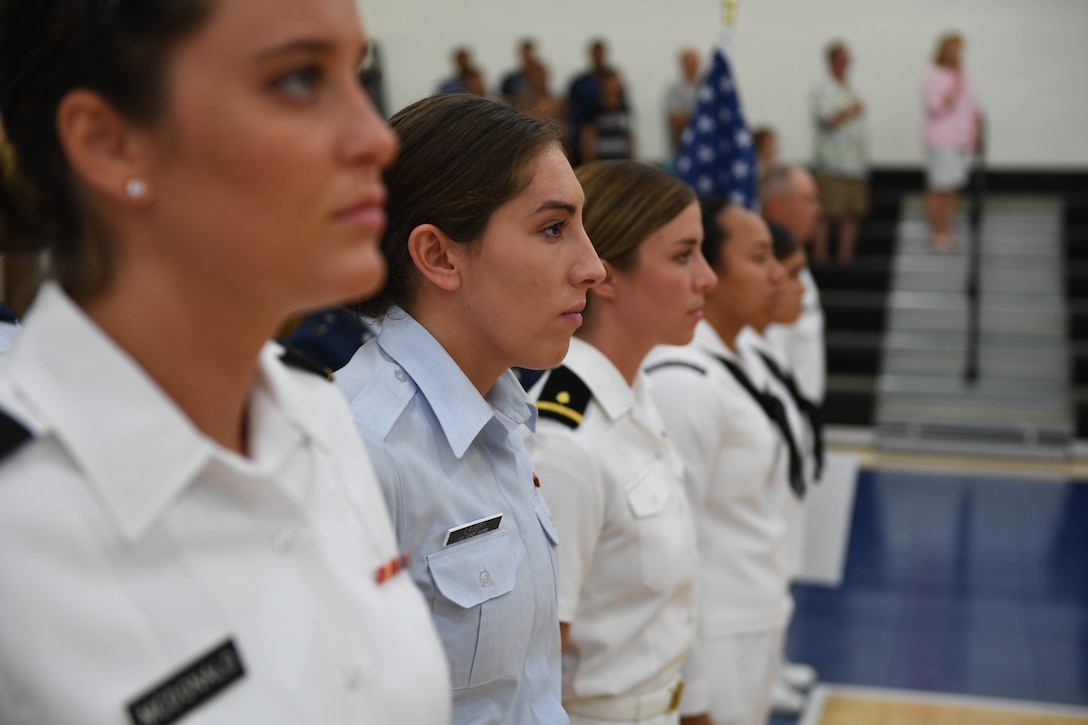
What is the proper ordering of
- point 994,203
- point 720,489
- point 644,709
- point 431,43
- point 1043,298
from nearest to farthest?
1. point 644,709
2. point 720,489
3. point 1043,298
4. point 994,203
5. point 431,43

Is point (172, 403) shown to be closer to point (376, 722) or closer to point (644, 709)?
point (376, 722)

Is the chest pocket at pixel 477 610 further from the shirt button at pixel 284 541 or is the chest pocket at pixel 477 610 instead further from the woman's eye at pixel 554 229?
the shirt button at pixel 284 541

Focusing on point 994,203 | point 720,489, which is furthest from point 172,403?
point 994,203

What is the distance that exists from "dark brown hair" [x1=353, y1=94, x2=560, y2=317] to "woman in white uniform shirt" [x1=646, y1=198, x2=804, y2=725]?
50.8 inches

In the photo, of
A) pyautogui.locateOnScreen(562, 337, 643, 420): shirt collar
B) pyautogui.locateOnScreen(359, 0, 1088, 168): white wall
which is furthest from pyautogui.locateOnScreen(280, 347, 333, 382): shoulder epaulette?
pyautogui.locateOnScreen(359, 0, 1088, 168): white wall

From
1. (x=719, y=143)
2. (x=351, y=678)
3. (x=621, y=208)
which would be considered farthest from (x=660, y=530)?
(x=719, y=143)

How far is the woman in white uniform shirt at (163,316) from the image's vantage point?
833 mm

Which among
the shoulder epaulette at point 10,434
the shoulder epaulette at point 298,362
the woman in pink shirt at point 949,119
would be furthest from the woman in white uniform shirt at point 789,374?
the woman in pink shirt at point 949,119

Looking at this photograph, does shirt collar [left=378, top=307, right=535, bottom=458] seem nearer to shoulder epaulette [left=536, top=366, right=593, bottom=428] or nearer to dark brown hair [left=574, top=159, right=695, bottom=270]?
shoulder epaulette [left=536, top=366, right=593, bottom=428]

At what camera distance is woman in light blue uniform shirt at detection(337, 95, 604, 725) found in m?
1.56

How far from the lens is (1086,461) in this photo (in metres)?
9.36

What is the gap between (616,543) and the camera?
221 centimetres

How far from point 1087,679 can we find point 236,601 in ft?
15.6

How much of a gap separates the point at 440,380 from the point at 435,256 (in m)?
0.19
